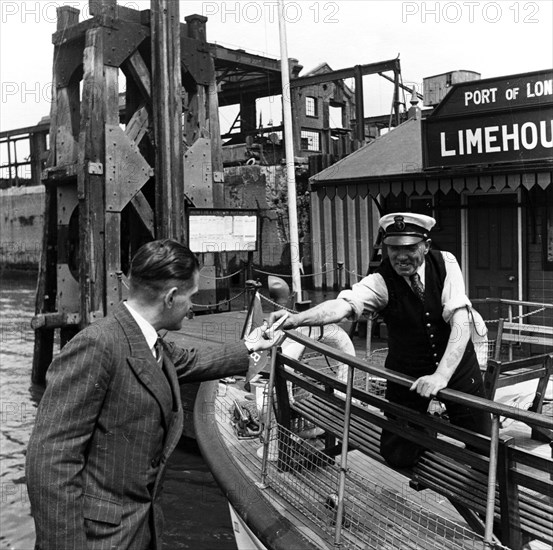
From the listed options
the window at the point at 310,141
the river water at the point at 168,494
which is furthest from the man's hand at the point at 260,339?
the window at the point at 310,141

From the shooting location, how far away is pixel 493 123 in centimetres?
804

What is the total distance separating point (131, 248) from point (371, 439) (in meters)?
8.55

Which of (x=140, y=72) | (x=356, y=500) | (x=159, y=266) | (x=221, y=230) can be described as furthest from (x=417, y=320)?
(x=140, y=72)

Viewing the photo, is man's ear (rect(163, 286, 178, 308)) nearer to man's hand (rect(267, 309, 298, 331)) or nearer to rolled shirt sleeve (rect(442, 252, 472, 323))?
man's hand (rect(267, 309, 298, 331))

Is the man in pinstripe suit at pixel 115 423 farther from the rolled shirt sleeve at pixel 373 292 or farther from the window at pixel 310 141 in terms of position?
the window at pixel 310 141

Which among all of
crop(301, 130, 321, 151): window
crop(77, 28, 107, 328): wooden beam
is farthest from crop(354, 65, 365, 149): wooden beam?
crop(301, 130, 321, 151): window

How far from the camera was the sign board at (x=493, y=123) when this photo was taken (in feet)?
25.1

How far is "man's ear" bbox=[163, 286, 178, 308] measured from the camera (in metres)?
2.40

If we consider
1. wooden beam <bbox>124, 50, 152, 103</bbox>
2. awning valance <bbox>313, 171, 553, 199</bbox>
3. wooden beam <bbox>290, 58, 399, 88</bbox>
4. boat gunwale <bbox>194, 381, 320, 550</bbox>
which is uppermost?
wooden beam <bbox>290, 58, 399, 88</bbox>

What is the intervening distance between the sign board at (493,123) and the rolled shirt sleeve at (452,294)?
191 inches

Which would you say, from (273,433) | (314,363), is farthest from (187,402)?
(273,433)

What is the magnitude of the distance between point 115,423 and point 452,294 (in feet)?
6.17

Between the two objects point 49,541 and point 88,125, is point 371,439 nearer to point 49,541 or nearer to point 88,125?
point 49,541

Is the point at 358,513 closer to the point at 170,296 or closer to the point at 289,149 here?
the point at 170,296
